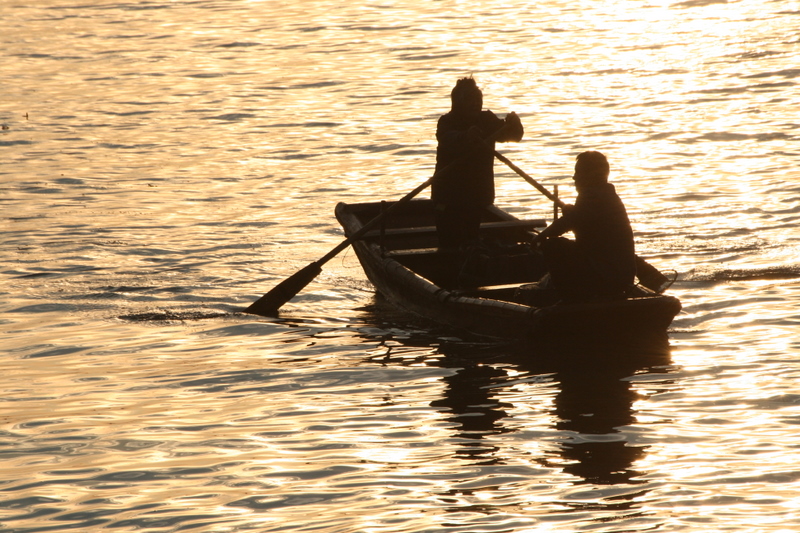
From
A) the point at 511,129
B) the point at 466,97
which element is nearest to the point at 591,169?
the point at 511,129

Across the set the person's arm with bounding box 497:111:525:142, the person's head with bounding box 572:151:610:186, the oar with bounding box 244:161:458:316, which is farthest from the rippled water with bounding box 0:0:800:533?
the person's arm with bounding box 497:111:525:142

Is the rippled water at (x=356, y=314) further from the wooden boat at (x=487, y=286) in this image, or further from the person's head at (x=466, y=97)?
the person's head at (x=466, y=97)

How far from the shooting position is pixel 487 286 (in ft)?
36.1

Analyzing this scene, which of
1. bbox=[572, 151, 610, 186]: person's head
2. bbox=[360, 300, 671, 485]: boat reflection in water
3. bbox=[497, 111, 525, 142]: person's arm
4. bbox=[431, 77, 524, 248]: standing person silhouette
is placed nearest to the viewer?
bbox=[360, 300, 671, 485]: boat reflection in water

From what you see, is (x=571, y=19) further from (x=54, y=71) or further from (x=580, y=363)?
(x=580, y=363)

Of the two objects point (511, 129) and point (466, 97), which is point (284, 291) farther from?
point (511, 129)

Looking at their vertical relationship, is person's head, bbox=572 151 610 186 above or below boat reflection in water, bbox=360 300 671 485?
above

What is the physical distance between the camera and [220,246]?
1432 centimetres

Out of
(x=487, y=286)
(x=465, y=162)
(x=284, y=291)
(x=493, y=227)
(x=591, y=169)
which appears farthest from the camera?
(x=493, y=227)

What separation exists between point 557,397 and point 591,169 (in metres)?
1.77

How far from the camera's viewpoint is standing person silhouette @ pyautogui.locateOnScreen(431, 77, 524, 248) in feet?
36.4

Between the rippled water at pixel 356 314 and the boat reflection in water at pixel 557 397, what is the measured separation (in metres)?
0.03

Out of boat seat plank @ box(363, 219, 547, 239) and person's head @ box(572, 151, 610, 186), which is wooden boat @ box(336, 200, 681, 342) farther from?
person's head @ box(572, 151, 610, 186)

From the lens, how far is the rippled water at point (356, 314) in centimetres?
736
